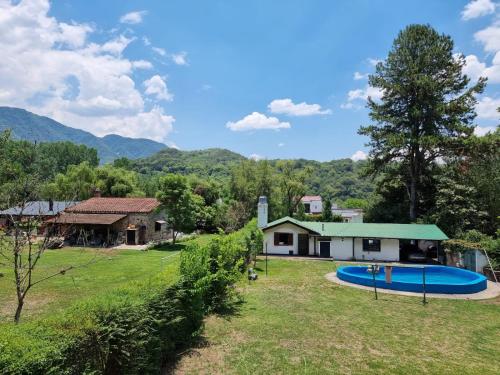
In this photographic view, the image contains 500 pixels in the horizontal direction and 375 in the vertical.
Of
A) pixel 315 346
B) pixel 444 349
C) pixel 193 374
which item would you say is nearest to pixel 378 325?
pixel 444 349

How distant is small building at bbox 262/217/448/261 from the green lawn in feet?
40.6

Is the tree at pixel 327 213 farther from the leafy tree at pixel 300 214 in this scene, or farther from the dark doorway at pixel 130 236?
the dark doorway at pixel 130 236

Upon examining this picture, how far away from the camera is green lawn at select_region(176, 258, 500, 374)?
8.63 meters

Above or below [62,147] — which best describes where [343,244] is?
below

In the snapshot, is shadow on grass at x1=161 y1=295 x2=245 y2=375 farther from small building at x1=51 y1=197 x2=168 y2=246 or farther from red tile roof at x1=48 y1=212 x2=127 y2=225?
red tile roof at x1=48 y1=212 x2=127 y2=225

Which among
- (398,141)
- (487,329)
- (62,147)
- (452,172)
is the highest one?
(62,147)

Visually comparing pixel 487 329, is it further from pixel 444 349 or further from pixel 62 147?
pixel 62 147

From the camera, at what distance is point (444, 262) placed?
1070 inches

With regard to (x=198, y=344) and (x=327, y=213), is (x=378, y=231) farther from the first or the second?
(x=198, y=344)

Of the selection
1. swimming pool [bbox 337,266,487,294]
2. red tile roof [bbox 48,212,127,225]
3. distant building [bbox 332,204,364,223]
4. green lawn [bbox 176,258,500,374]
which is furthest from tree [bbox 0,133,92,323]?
distant building [bbox 332,204,364,223]

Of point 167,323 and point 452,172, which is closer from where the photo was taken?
point 167,323

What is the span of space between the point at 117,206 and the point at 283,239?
1898 centimetres

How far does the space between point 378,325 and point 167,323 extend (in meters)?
7.96

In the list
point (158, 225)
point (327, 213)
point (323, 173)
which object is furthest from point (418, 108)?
point (323, 173)
